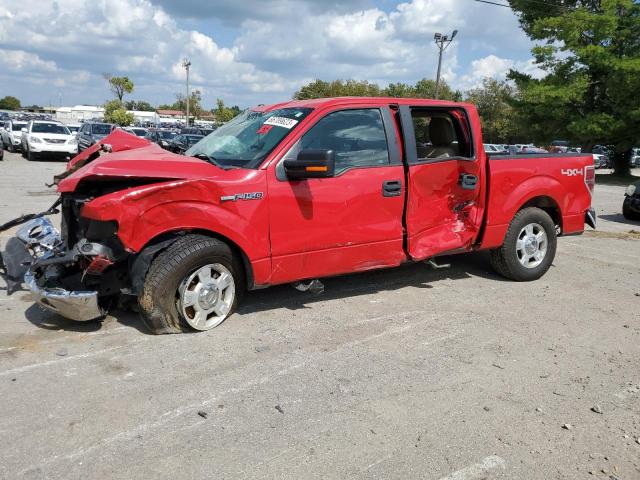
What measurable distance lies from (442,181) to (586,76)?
23.0 metres

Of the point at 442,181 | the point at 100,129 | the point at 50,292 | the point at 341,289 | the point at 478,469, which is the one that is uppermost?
the point at 100,129

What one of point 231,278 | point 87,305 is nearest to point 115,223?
point 87,305

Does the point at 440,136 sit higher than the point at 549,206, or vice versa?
the point at 440,136

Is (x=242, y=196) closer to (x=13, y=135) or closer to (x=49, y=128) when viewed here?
(x=49, y=128)

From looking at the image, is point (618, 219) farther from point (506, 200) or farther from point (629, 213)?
point (506, 200)

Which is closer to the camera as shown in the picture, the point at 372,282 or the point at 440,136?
the point at 372,282

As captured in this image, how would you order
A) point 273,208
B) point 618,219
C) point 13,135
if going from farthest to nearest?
point 13,135 < point 618,219 < point 273,208

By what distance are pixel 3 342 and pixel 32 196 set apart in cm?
837

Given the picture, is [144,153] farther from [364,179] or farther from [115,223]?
[364,179]

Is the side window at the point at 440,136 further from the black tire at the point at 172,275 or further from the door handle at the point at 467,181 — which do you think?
the black tire at the point at 172,275

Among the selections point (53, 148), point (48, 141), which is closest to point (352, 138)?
point (53, 148)

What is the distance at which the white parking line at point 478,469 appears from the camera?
9.01 ft

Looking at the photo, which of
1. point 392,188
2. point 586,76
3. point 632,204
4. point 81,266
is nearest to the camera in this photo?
point 81,266

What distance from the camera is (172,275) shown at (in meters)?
4.11
